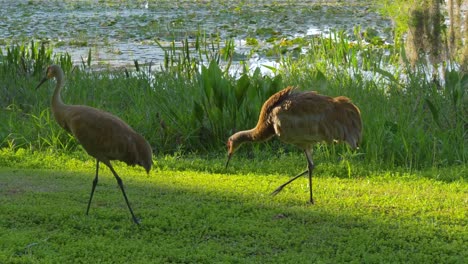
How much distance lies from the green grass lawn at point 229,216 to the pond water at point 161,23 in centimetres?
688

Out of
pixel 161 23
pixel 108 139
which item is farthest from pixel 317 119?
pixel 161 23

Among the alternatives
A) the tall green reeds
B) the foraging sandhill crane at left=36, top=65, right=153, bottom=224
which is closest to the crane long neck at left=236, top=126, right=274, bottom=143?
the tall green reeds

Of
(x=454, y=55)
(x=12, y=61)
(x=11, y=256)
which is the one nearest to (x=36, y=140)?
(x=12, y=61)

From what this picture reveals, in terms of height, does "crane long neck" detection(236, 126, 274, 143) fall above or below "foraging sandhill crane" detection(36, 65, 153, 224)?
below

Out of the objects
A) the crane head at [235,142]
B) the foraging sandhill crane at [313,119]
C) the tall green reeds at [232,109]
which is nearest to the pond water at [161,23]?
the tall green reeds at [232,109]

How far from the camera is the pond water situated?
53.4ft

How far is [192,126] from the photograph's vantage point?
29.4ft

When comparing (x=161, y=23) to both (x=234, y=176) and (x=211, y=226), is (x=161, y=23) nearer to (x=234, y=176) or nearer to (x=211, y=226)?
(x=234, y=176)

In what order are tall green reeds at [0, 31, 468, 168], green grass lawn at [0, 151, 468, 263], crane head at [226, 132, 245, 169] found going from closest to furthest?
green grass lawn at [0, 151, 468, 263]
crane head at [226, 132, 245, 169]
tall green reeds at [0, 31, 468, 168]

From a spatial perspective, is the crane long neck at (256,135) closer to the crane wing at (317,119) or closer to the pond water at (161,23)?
the crane wing at (317,119)

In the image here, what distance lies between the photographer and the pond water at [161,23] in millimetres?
16266

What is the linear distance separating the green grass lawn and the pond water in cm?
688

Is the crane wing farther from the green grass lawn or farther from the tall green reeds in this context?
the tall green reeds

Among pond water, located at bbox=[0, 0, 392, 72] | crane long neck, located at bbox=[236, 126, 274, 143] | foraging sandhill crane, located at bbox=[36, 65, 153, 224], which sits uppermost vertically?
foraging sandhill crane, located at bbox=[36, 65, 153, 224]
